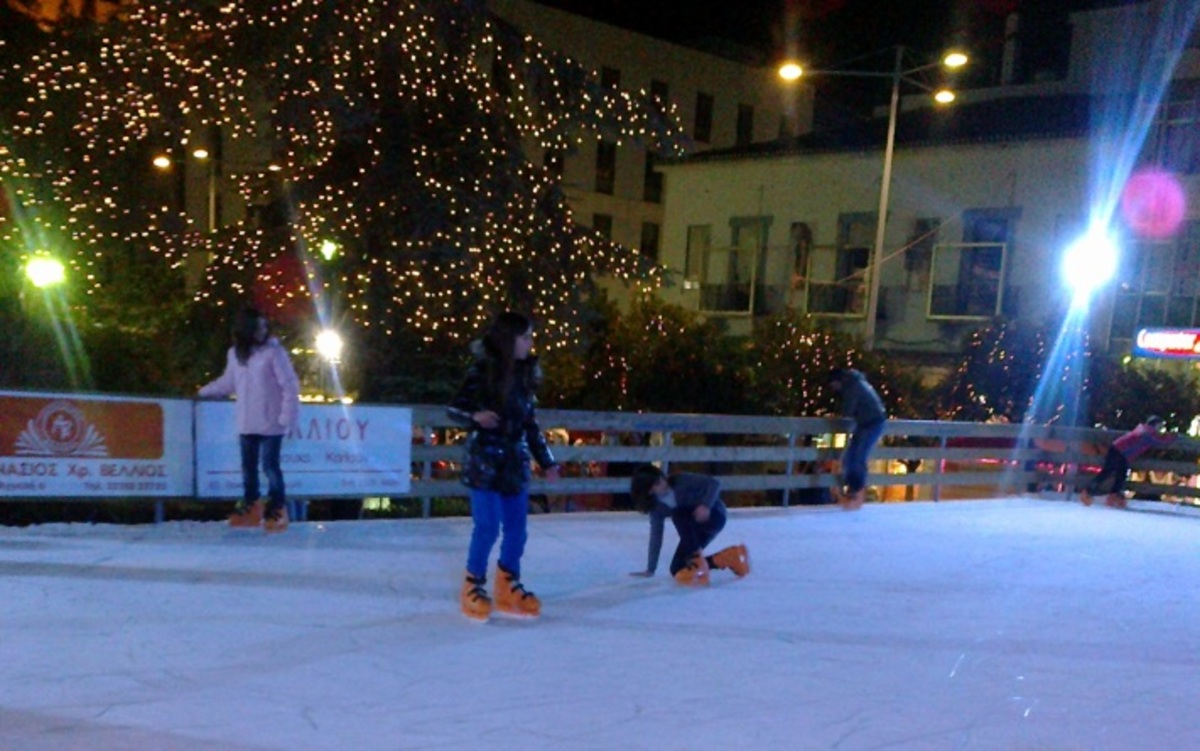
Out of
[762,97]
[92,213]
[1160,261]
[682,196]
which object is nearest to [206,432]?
[92,213]

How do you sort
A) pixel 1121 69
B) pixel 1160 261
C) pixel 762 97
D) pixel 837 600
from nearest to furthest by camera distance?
pixel 837 600 → pixel 1160 261 → pixel 1121 69 → pixel 762 97

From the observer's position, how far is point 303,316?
12.8m

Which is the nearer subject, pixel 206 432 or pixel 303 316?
pixel 206 432

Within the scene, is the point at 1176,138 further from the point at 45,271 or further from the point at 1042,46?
the point at 45,271

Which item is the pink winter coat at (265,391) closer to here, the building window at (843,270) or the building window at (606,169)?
the building window at (843,270)

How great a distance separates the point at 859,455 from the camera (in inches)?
469

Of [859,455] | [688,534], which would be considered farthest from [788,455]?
A: [688,534]

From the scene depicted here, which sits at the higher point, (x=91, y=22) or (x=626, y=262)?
(x=91, y=22)

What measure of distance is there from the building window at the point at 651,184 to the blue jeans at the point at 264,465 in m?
33.6

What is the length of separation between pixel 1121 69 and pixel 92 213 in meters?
24.6

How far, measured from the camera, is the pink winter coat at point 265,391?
25.4ft

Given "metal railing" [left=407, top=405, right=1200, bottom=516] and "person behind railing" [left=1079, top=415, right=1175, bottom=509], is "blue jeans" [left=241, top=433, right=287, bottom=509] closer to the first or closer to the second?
"metal railing" [left=407, top=405, right=1200, bottom=516]

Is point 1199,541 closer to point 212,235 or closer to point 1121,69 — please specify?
point 212,235

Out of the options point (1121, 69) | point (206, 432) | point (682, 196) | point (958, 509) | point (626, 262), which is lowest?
point (958, 509)
